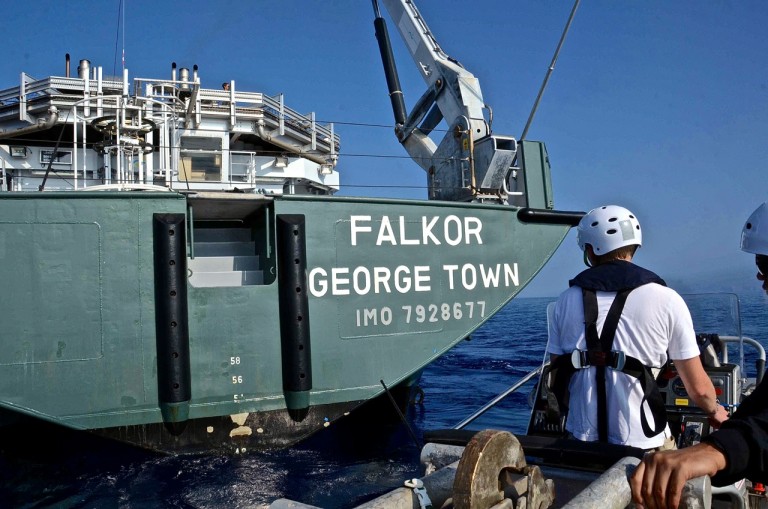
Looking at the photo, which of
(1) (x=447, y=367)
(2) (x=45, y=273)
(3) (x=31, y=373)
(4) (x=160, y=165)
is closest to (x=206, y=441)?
(3) (x=31, y=373)

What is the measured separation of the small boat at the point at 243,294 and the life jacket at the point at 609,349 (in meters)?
4.02

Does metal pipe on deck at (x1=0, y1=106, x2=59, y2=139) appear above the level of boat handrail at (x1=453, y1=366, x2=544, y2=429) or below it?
above

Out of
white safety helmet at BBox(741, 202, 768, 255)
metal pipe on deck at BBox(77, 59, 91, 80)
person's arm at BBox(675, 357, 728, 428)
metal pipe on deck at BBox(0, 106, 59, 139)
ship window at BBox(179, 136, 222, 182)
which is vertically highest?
metal pipe on deck at BBox(77, 59, 91, 80)

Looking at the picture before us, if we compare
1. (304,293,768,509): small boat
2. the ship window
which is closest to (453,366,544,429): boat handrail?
(304,293,768,509): small boat

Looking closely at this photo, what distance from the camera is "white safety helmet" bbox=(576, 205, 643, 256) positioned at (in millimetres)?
3238

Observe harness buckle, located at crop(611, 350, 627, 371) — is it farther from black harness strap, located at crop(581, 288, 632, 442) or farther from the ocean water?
the ocean water

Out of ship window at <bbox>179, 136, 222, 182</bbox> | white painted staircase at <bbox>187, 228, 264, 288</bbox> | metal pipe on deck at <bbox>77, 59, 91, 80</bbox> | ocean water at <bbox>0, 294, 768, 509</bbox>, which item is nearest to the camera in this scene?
ocean water at <bbox>0, 294, 768, 509</bbox>

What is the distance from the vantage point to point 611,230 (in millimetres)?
3256

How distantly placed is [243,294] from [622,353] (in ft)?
14.6

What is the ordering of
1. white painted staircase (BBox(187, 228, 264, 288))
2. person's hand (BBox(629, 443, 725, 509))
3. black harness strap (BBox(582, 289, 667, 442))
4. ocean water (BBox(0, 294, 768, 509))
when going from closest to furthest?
person's hand (BBox(629, 443, 725, 509)), black harness strap (BBox(582, 289, 667, 442)), ocean water (BBox(0, 294, 768, 509)), white painted staircase (BBox(187, 228, 264, 288))

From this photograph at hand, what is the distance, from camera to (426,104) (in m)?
10.9

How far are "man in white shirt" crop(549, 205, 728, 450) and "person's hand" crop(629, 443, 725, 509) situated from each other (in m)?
1.51

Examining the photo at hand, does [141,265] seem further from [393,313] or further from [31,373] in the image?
[393,313]

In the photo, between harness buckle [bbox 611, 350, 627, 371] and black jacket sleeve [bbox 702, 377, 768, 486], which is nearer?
black jacket sleeve [bbox 702, 377, 768, 486]
